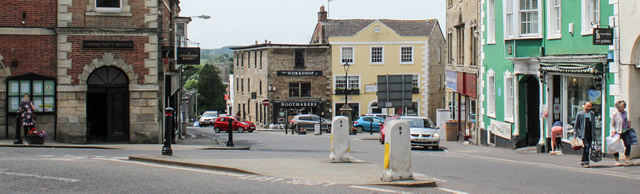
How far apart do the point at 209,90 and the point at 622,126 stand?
290ft

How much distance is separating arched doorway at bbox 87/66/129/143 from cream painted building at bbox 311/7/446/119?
39.9 metres

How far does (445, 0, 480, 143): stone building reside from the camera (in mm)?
33469

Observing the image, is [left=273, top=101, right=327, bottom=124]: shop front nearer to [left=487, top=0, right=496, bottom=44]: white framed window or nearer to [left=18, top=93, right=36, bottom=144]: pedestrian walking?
[left=487, top=0, right=496, bottom=44]: white framed window

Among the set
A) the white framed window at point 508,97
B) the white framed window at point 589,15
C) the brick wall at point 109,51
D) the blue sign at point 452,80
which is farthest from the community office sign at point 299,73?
the white framed window at point 589,15

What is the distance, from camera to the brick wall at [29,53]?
24500 millimetres

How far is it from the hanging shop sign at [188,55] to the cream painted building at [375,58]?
38877 millimetres

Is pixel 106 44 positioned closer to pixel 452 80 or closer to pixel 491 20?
pixel 491 20

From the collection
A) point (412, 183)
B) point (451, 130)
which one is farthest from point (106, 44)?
point (451, 130)

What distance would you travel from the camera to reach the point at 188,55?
1064 inches

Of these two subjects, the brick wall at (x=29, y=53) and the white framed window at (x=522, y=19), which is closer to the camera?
the white framed window at (x=522, y=19)

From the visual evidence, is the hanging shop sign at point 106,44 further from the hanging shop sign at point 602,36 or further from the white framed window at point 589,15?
the hanging shop sign at point 602,36

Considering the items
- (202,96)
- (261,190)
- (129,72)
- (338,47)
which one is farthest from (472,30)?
(202,96)

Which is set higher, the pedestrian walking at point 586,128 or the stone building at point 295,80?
the stone building at point 295,80

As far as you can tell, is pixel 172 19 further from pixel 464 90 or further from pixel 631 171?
pixel 631 171
